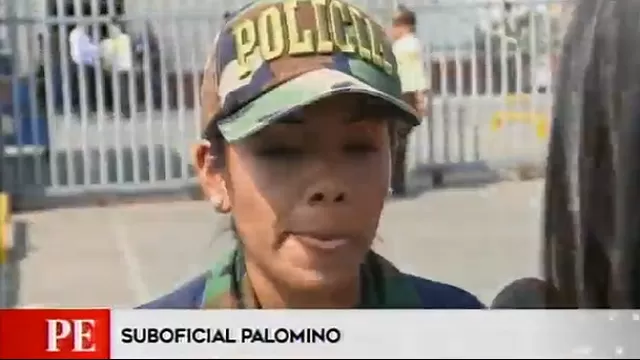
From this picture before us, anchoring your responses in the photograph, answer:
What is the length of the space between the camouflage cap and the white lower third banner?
1.55 feet

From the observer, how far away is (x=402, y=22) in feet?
6.82

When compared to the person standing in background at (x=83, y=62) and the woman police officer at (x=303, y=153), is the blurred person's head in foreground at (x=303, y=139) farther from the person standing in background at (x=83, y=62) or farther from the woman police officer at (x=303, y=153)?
the person standing in background at (x=83, y=62)

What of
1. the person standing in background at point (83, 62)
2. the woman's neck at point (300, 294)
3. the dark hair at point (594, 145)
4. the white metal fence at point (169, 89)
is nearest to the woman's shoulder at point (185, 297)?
the woman's neck at point (300, 294)

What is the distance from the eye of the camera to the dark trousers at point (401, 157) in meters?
2.09

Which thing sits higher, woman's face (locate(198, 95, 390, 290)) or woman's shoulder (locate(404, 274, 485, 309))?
woman's face (locate(198, 95, 390, 290))

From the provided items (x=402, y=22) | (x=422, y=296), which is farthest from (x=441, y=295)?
(x=402, y=22)

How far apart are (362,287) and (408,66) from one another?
0.53 metres

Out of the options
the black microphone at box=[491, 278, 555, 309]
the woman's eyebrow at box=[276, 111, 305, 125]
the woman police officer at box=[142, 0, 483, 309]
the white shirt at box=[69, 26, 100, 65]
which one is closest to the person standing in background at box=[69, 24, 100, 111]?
the white shirt at box=[69, 26, 100, 65]

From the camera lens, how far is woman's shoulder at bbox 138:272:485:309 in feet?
7.11

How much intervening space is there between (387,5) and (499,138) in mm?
401

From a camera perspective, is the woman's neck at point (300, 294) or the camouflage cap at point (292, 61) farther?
the woman's neck at point (300, 294)

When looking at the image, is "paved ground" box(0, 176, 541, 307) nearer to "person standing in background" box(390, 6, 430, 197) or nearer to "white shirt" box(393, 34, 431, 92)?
"person standing in background" box(390, 6, 430, 197)

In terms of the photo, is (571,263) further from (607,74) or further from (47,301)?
(47,301)

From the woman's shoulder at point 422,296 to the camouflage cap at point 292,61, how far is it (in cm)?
38
